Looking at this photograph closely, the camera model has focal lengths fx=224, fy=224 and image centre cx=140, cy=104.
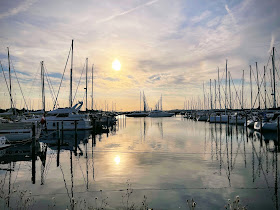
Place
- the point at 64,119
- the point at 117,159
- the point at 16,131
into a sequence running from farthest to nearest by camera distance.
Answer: the point at 64,119 < the point at 16,131 < the point at 117,159

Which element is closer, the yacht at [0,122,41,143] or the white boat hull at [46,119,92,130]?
the yacht at [0,122,41,143]

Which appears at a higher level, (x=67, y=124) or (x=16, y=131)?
(x=16, y=131)

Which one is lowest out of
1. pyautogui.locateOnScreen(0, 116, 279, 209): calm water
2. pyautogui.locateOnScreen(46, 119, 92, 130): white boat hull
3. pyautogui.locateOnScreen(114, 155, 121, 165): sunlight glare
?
pyautogui.locateOnScreen(114, 155, 121, 165): sunlight glare

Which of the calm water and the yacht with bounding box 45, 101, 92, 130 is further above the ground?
the yacht with bounding box 45, 101, 92, 130

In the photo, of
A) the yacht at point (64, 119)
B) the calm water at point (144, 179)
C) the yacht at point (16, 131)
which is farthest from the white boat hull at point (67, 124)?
Answer: the calm water at point (144, 179)

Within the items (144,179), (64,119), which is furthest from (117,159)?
(64,119)

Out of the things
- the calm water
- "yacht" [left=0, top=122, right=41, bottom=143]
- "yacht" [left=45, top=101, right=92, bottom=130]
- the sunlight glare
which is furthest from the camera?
"yacht" [left=45, top=101, right=92, bottom=130]

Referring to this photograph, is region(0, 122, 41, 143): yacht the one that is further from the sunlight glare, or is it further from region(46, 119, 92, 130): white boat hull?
region(46, 119, 92, 130): white boat hull

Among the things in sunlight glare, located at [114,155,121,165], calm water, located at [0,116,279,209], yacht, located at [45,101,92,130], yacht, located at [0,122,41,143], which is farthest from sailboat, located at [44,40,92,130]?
sunlight glare, located at [114,155,121,165]

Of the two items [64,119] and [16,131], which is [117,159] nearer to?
[16,131]

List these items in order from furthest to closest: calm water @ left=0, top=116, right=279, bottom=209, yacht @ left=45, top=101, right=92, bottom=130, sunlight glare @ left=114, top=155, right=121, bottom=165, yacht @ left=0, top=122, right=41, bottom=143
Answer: yacht @ left=45, top=101, right=92, bottom=130 → yacht @ left=0, top=122, right=41, bottom=143 → sunlight glare @ left=114, top=155, right=121, bottom=165 → calm water @ left=0, top=116, right=279, bottom=209

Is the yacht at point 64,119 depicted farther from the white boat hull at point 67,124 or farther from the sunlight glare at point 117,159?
the sunlight glare at point 117,159

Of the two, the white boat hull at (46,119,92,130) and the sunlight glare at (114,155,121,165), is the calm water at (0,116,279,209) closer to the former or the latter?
the sunlight glare at (114,155,121,165)

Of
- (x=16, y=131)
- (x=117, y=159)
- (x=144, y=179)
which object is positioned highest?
(x=16, y=131)
